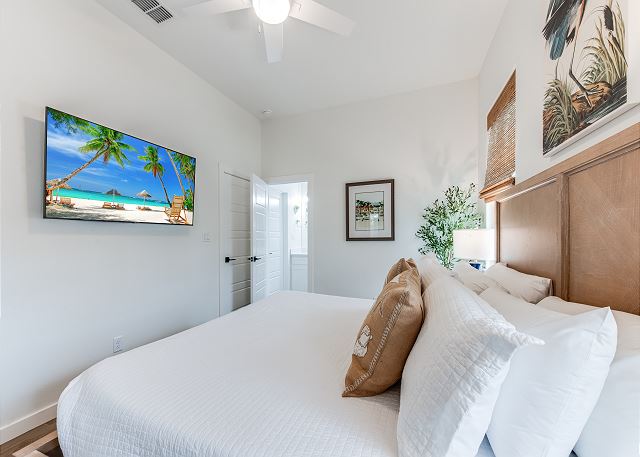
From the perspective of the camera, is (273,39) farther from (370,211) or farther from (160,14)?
(370,211)

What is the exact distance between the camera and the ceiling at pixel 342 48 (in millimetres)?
2084

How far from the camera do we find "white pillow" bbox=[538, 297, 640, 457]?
55 centimetres

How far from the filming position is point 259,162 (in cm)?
405

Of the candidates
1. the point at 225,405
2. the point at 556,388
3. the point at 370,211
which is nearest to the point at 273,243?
the point at 370,211

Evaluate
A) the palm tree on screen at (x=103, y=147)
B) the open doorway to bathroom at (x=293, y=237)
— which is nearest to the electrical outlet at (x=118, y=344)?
the palm tree on screen at (x=103, y=147)

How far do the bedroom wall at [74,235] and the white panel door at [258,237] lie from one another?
0.74m

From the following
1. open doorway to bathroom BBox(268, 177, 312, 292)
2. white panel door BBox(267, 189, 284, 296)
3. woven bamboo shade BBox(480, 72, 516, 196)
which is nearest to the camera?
woven bamboo shade BBox(480, 72, 516, 196)

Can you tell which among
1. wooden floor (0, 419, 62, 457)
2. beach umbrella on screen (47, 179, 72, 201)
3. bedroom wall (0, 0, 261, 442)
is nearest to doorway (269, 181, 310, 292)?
bedroom wall (0, 0, 261, 442)

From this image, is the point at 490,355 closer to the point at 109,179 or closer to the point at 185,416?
the point at 185,416

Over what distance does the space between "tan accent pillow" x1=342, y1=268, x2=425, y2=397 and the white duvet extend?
52mm

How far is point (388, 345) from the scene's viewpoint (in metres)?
0.93

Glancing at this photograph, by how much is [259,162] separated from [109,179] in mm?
2248

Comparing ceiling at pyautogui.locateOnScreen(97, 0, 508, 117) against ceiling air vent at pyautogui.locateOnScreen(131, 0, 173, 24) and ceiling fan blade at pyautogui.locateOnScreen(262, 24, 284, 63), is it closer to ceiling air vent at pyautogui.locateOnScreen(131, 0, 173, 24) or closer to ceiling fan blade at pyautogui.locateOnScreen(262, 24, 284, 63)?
ceiling air vent at pyautogui.locateOnScreen(131, 0, 173, 24)

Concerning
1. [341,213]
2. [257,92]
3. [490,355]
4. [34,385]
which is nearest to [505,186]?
[490,355]
